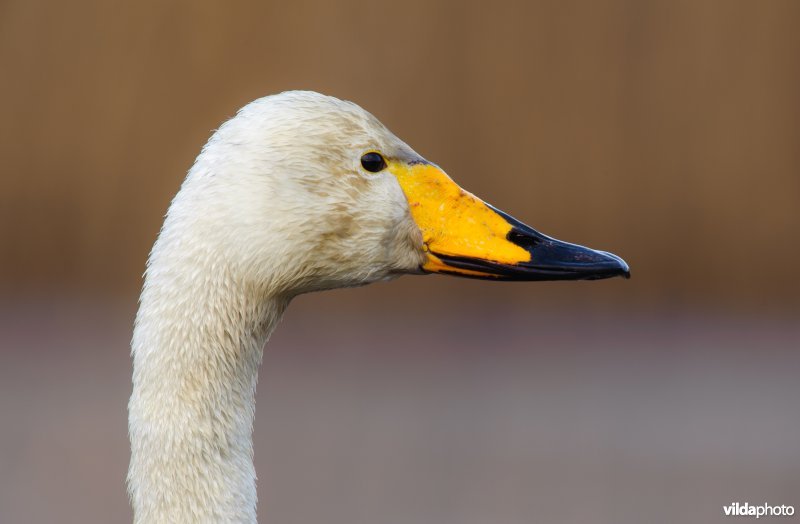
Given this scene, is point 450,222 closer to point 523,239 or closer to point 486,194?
point 523,239

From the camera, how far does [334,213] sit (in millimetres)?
2438

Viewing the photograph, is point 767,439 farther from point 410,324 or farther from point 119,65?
point 119,65

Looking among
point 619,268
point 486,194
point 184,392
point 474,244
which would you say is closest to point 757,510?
point 486,194

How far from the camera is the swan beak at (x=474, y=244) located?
2.58 meters

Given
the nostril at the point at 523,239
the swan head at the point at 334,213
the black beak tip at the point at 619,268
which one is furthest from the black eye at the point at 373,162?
the black beak tip at the point at 619,268

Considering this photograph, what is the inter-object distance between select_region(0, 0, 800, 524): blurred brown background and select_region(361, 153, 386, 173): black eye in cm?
482

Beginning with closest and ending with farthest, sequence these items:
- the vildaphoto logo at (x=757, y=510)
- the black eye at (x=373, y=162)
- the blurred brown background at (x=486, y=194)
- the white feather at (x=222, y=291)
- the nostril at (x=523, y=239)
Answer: the white feather at (x=222, y=291)
the black eye at (x=373, y=162)
the nostril at (x=523, y=239)
the vildaphoto logo at (x=757, y=510)
the blurred brown background at (x=486, y=194)

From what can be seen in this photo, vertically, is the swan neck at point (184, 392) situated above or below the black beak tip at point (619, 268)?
below

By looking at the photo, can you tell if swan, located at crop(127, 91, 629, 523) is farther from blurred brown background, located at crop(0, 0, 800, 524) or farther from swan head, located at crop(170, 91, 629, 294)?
blurred brown background, located at crop(0, 0, 800, 524)

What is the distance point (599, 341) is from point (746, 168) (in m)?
1.52

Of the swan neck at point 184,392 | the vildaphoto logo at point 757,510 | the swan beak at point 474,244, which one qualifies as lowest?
the vildaphoto logo at point 757,510

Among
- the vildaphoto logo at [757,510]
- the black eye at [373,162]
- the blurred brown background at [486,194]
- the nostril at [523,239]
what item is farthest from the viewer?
the blurred brown background at [486,194]

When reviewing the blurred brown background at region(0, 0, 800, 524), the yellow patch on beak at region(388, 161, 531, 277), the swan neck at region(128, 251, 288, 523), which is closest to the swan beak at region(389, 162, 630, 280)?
the yellow patch on beak at region(388, 161, 531, 277)

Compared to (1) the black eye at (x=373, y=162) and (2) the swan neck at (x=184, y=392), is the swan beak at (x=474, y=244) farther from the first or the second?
(2) the swan neck at (x=184, y=392)
